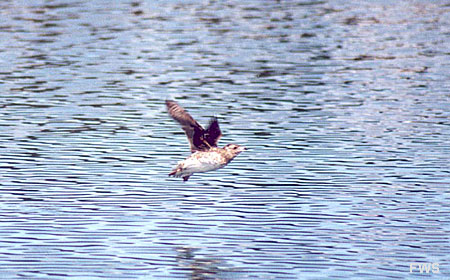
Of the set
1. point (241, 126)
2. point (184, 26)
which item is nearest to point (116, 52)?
point (184, 26)

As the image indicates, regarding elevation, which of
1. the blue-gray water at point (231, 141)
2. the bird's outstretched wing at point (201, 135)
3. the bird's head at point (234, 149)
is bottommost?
the blue-gray water at point (231, 141)

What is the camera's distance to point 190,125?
16.8 metres

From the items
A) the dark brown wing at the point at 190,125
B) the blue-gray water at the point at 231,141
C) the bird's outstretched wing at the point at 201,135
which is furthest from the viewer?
A: the bird's outstretched wing at the point at 201,135

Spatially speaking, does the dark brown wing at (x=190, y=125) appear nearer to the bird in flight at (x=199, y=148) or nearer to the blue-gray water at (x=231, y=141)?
the bird in flight at (x=199, y=148)

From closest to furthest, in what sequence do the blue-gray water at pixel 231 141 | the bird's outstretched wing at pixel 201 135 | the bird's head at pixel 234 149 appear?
the blue-gray water at pixel 231 141
the bird's outstretched wing at pixel 201 135
the bird's head at pixel 234 149

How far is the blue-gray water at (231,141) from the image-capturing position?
1590 centimetres

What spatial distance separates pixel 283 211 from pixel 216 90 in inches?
501

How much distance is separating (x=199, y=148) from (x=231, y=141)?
679 cm

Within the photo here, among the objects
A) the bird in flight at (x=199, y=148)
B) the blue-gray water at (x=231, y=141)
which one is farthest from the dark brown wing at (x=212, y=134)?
the blue-gray water at (x=231, y=141)

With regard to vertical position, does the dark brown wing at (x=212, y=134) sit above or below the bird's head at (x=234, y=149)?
above

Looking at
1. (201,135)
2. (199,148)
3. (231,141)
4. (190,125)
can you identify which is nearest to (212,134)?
(201,135)

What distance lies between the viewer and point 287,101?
2877 centimetres

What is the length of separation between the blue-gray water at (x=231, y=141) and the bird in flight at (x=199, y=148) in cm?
101

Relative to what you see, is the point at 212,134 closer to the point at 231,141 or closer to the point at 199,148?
the point at 199,148
